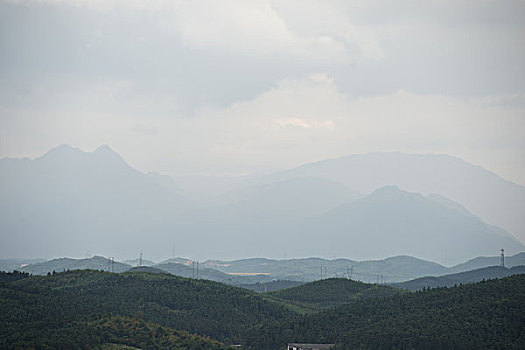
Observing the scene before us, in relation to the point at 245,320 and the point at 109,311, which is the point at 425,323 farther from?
the point at 109,311

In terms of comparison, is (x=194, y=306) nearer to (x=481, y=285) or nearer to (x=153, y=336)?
(x=153, y=336)

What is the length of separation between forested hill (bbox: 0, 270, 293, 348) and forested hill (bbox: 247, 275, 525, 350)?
59.8 ft

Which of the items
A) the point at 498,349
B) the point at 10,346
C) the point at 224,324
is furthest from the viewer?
the point at 224,324

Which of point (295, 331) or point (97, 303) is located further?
point (97, 303)

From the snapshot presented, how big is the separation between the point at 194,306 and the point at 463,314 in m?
72.9

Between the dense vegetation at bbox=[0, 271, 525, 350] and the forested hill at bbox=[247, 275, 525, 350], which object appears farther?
the forested hill at bbox=[247, 275, 525, 350]

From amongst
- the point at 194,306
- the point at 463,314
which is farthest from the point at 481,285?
the point at 194,306

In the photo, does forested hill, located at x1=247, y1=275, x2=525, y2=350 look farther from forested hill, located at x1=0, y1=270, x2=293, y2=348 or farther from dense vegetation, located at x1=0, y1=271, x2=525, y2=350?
forested hill, located at x1=0, y1=270, x2=293, y2=348

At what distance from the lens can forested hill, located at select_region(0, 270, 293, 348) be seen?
5017 inches

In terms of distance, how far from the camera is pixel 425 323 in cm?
14075

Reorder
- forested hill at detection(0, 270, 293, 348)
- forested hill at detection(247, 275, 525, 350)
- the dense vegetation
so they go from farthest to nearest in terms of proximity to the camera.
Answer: forested hill at detection(247, 275, 525, 350)
the dense vegetation
forested hill at detection(0, 270, 293, 348)

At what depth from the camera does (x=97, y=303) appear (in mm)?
174500

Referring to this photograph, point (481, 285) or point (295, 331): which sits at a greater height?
point (481, 285)

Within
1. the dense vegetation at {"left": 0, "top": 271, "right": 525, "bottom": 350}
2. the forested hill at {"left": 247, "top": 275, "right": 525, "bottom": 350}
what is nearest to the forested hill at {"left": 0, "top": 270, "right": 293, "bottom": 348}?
the dense vegetation at {"left": 0, "top": 271, "right": 525, "bottom": 350}
